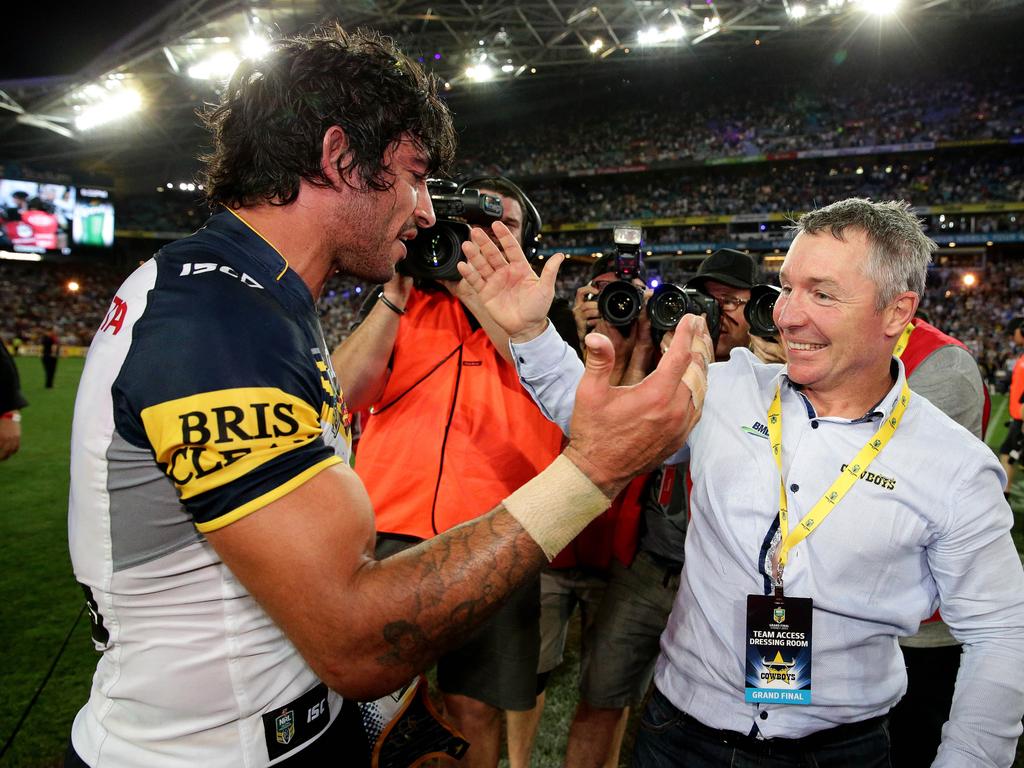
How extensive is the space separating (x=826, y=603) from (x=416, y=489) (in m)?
1.32

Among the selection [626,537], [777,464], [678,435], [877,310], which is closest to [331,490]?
[678,435]

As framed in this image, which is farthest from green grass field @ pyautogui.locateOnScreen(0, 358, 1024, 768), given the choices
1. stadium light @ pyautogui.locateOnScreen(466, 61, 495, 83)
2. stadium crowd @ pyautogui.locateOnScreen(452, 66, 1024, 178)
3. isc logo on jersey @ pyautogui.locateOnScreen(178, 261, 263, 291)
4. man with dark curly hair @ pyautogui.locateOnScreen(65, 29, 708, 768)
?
stadium crowd @ pyautogui.locateOnScreen(452, 66, 1024, 178)

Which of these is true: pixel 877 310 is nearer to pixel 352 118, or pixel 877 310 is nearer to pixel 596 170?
pixel 352 118

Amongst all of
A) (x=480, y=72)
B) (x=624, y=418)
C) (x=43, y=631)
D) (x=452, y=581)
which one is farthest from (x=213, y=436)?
(x=480, y=72)

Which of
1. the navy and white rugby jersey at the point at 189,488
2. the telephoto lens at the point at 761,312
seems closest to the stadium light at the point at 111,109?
the telephoto lens at the point at 761,312

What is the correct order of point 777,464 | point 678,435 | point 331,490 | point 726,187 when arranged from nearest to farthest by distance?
point 331,490 → point 678,435 → point 777,464 → point 726,187

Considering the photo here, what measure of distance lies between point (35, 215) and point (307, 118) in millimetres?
37365

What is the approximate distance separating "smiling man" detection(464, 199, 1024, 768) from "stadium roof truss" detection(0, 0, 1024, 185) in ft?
67.2

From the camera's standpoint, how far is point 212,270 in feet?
3.86

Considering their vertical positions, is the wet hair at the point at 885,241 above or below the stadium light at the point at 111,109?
below

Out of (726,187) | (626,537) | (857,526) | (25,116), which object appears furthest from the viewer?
(726,187)

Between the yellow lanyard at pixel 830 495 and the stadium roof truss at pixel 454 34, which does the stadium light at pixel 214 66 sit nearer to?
the stadium roof truss at pixel 454 34

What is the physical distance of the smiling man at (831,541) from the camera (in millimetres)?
1641

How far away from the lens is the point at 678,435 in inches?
51.5
